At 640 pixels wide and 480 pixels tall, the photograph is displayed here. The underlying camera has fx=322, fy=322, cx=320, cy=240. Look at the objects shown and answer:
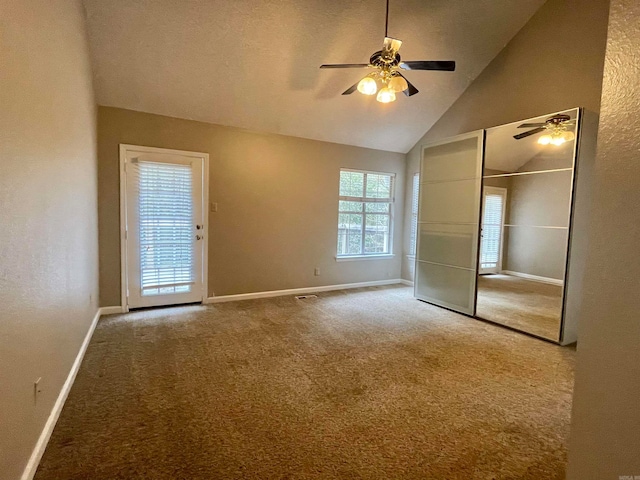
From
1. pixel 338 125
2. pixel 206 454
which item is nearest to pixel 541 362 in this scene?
pixel 206 454

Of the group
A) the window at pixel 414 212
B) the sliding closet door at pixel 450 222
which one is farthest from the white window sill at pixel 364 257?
the sliding closet door at pixel 450 222

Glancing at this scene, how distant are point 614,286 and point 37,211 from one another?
2484 mm

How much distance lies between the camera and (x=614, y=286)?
1.00 metres

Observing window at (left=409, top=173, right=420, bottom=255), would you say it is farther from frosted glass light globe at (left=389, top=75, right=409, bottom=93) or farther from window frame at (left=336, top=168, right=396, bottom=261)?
frosted glass light globe at (left=389, top=75, right=409, bottom=93)

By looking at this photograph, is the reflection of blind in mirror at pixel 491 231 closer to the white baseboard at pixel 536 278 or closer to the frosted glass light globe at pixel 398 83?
the white baseboard at pixel 536 278

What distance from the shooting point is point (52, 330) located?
6.41 feet

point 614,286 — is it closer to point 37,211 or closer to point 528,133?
point 37,211

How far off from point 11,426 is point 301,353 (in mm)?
2047

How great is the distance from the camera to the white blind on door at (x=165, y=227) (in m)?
4.17

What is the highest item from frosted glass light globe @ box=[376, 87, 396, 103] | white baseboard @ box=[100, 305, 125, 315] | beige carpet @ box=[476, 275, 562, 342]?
frosted glass light globe @ box=[376, 87, 396, 103]

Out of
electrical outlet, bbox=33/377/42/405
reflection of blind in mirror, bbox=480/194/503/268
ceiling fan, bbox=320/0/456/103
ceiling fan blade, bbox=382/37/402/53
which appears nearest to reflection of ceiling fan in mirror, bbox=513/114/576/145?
reflection of blind in mirror, bbox=480/194/503/268

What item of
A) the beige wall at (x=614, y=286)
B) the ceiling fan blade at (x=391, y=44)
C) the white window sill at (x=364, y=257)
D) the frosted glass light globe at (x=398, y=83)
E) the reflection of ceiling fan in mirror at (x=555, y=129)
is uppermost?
the ceiling fan blade at (x=391, y=44)

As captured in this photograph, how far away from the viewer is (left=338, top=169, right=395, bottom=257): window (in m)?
5.78

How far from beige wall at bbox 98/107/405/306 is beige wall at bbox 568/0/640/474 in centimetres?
427
